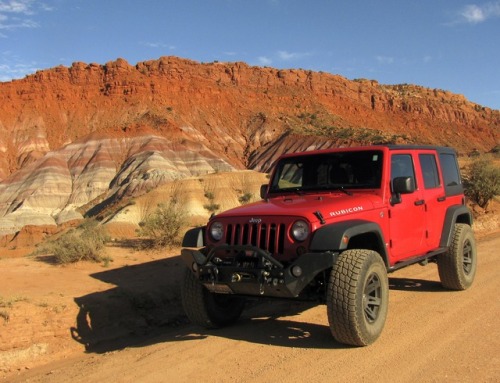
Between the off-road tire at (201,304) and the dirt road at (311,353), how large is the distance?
18cm

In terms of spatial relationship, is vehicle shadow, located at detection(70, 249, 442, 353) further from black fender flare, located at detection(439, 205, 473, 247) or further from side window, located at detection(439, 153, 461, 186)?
side window, located at detection(439, 153, 461, 186)

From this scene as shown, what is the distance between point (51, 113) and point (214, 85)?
25.7 m

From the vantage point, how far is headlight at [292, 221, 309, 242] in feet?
17.0

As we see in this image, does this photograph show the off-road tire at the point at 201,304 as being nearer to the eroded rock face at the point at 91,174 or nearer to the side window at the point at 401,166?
the side window at the point at 401,166

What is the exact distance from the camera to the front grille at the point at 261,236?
17.4 ft

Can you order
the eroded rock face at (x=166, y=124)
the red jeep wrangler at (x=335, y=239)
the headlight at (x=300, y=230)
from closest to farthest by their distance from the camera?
the red jeep wrangler at (x=335, y=239) → the headlight at (x=300, y=230) → the eroded rock face at (x=166, y=124)

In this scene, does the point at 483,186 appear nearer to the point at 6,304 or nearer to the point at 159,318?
the point at 159,318

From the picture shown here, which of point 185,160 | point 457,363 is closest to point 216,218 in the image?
point 457,363

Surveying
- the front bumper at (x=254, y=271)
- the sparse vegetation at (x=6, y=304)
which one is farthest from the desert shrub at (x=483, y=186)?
the sparse vegetation at (x=6, y=304)

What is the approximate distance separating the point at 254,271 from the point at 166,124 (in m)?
63.1

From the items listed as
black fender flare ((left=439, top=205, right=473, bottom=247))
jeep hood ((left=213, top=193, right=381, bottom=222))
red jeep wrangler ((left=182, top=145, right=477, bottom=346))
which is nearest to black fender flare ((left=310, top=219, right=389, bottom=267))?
red jeep wrangler ((left=182, top=145, right=477, bottom=346))

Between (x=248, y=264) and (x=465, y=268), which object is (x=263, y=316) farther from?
(x=465, y=268)

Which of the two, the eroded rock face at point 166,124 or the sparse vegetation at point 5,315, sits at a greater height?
the eroded rock face at point 166,124

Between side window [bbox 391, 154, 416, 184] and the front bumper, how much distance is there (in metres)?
1.99
